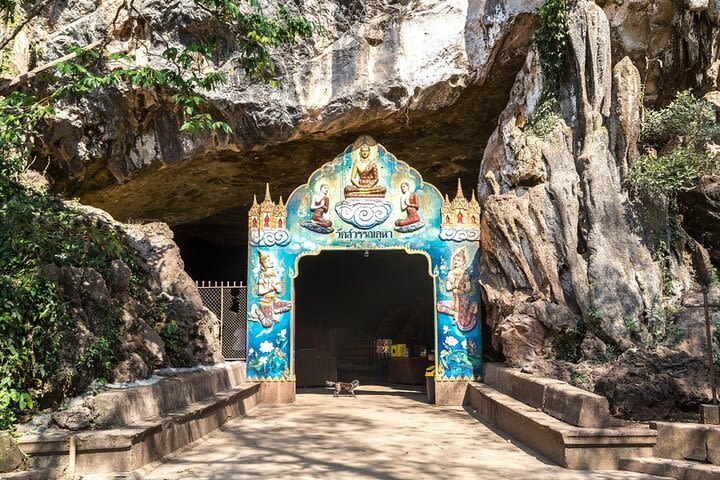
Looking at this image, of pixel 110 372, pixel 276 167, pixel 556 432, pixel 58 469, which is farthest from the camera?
pixel 276 167

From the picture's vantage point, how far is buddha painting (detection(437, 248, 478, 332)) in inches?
472

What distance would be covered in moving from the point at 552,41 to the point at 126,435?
1011 cm

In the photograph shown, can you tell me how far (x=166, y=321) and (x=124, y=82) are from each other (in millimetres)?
5632

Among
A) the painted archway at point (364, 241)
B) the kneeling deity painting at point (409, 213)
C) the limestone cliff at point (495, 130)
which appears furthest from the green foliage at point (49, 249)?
the kneeling deity painting at point (409, 213)

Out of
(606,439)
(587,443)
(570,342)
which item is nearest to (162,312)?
(570,342)

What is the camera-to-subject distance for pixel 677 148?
10.9 m

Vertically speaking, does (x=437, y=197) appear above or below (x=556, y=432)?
above

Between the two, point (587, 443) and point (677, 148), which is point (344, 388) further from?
point (677, 148)

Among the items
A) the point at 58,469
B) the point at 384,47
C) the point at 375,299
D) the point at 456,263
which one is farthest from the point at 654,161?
the point at 375,299

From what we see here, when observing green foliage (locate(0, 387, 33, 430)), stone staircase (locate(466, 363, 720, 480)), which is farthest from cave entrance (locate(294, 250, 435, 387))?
green foliage (locate(0, 387, 33, 430))

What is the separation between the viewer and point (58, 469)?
535 cm

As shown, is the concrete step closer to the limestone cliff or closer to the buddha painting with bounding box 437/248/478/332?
the limestone cliff

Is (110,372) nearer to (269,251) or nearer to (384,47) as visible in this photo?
(269,251)

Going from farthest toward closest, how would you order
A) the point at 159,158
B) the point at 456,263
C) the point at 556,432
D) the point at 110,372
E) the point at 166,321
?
the point at 159,158 → the point at 456,263 → the point at 166,321 → the point at 110,372 → the point at 556,432
